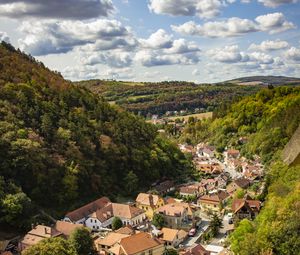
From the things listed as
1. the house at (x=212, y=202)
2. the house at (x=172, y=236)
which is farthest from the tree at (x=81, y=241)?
the house at (x=212, y=202)

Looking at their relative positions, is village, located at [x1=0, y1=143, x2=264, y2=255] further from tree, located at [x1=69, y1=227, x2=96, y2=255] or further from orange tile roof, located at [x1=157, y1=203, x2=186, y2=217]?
tree, located at [x1=69, y1=227, x2=96, y2=255]

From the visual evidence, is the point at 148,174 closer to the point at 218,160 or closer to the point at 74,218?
the point at 74,218

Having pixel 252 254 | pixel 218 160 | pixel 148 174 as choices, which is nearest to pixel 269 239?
pixel 252 254

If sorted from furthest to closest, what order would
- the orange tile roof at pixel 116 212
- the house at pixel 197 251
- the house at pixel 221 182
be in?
the house at pixel 221 182 < the orange tile roof at pixel 116 212 < the house at pixel 197 251

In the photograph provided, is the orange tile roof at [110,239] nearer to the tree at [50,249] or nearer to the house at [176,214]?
the tree at [50,249]

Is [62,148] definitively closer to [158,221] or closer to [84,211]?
[84,211]

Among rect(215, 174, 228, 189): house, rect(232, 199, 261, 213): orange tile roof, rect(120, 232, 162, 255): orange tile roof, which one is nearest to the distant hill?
rect(215, 174, 228, 189): house

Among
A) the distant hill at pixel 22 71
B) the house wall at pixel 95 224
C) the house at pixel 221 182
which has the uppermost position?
the distant hill at pixel 22 71
